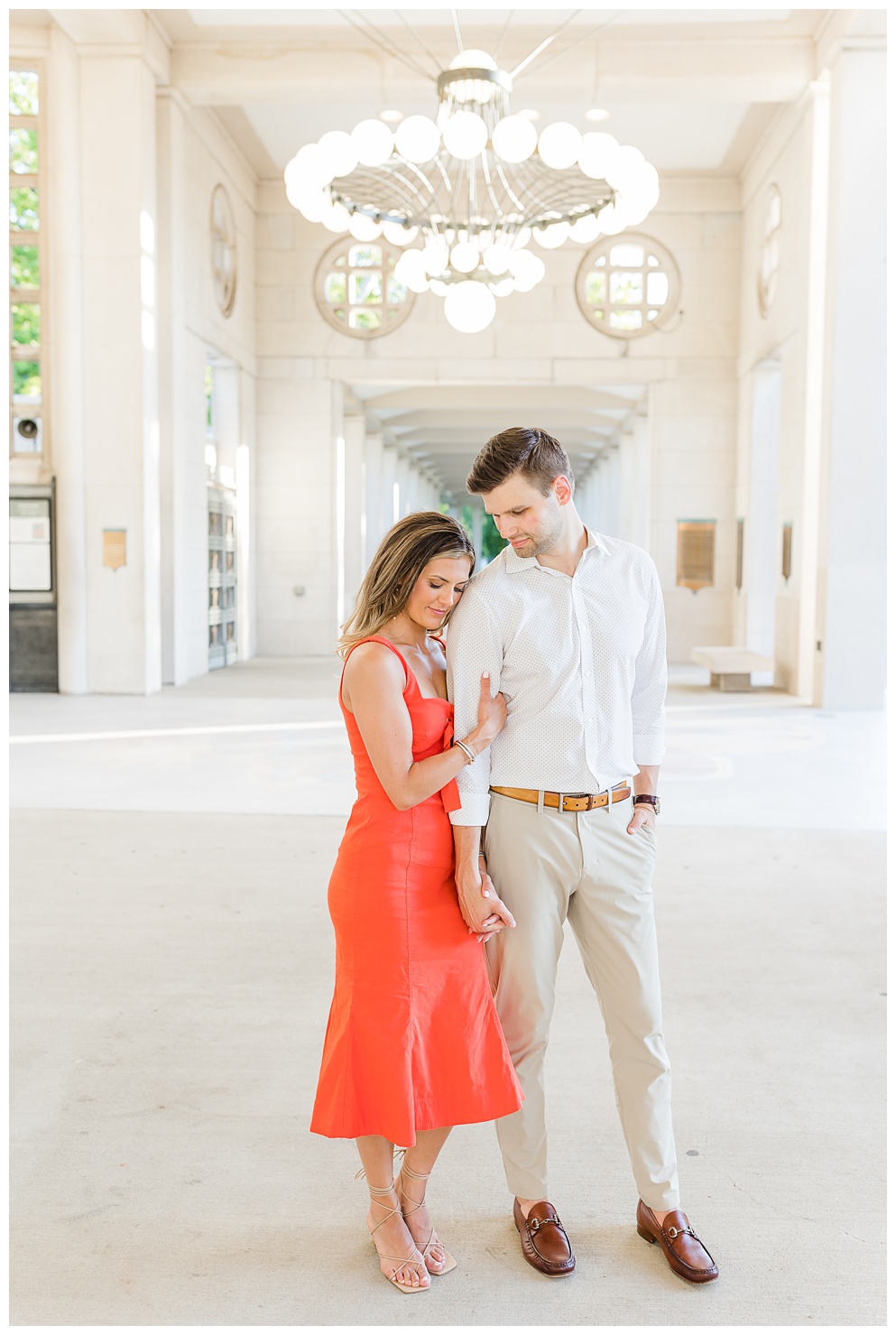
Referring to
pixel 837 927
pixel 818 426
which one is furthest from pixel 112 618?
pixel 837 927

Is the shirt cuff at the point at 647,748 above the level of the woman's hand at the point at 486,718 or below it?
below

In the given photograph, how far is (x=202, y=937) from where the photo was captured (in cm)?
463

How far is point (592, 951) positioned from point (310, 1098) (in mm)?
1147

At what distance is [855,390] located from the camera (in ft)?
40.8

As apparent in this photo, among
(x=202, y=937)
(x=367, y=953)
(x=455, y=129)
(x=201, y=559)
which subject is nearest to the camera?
(x=367, y=953)

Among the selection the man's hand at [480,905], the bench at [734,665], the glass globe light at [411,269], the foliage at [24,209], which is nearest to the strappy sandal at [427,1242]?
the man's hand at [480,905]

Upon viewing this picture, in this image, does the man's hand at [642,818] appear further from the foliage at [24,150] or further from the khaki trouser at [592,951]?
Answer: the foliage at [24,150]

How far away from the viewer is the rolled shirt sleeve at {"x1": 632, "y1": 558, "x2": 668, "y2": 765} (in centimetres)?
274

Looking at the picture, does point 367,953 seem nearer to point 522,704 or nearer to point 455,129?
point 522,704

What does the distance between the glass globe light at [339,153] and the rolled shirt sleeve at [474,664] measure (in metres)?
6.66

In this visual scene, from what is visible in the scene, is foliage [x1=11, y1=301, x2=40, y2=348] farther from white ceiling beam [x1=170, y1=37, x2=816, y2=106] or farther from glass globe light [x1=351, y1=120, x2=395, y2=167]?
glass globe light [x1=351, y1=120, x2=395, y2=167]

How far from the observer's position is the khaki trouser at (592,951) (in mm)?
2541

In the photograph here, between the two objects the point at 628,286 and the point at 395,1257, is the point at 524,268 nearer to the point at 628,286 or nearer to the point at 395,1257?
the point at 628,286

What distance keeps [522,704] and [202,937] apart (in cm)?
256
